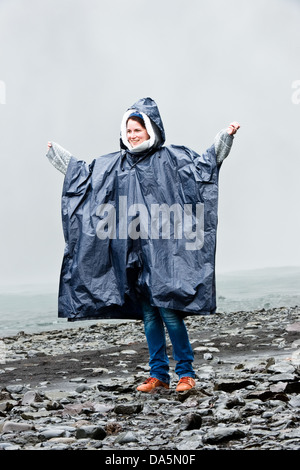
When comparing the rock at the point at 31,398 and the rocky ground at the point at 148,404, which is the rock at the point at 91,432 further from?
the rock at the point at 31,398

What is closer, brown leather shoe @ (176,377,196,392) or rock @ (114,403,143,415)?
rock @ (114,403,143,415)

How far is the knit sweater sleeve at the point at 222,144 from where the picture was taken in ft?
18.6

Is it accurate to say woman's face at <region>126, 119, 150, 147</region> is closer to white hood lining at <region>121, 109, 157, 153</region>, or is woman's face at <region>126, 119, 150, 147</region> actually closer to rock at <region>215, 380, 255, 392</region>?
white hood lining at <region>121, 109, 157, 153</region>

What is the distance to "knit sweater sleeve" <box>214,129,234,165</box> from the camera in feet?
18.6

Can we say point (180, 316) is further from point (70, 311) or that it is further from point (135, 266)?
point (70, 311)

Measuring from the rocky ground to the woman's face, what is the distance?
227cm

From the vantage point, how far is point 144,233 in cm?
560

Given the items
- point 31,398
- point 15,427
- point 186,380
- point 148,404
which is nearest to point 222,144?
point 186,380

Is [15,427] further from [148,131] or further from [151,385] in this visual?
[148,131]

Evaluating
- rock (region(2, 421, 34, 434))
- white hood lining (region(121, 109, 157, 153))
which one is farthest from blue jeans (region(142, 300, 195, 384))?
rock (region(2, 421, 34, 434))

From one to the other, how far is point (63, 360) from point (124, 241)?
4400 millimetres

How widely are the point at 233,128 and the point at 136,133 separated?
0.88m

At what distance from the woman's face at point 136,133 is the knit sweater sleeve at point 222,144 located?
0.65 meters
